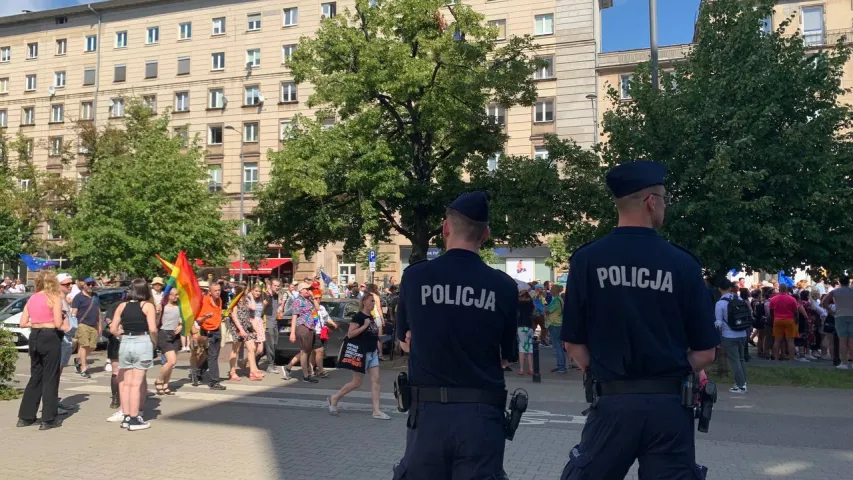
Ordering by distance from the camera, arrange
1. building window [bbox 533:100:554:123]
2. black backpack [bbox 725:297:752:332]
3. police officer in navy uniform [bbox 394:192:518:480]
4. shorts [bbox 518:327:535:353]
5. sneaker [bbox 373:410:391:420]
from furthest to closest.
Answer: building window [bbox 533:100:554:123], shorts [bbox 518:327:535:353], black backpack [bbox 725:297:752:332], sneaker [bbox 373:410:391:420], police officer in navy uniform [bbox 394:192:518:480]

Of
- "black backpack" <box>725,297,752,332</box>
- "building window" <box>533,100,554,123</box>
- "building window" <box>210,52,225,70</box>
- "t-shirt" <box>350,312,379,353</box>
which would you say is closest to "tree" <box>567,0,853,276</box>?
"black backpack" <box>725,297,752,332</box>

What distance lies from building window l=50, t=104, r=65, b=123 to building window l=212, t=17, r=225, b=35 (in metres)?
12.7

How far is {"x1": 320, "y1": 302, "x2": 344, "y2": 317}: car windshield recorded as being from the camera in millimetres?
16266

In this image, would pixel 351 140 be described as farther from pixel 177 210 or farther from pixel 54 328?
pixel 177 210

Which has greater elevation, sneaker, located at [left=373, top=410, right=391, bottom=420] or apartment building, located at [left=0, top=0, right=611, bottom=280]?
apartment building, located at [left=0, top=0, right=611, bottom=280]

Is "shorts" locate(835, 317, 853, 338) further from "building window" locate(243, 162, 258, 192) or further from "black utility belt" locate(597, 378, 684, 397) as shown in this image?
"building window" locate(243, 162, 258, 192)

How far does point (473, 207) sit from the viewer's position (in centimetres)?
371

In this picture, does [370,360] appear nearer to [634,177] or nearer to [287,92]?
[634,177]

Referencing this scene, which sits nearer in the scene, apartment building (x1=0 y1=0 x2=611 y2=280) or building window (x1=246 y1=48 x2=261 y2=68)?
apartment building (x1=0 y1=0 x2=611 y2=280)

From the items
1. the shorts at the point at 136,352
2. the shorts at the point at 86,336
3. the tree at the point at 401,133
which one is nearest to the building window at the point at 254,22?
the tree at the point at 401,133

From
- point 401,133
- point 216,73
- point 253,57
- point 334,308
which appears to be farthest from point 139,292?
point 216,73

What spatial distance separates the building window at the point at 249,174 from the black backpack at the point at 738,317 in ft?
119

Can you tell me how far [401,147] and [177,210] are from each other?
43.9ft

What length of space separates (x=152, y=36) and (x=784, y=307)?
1701 inches
